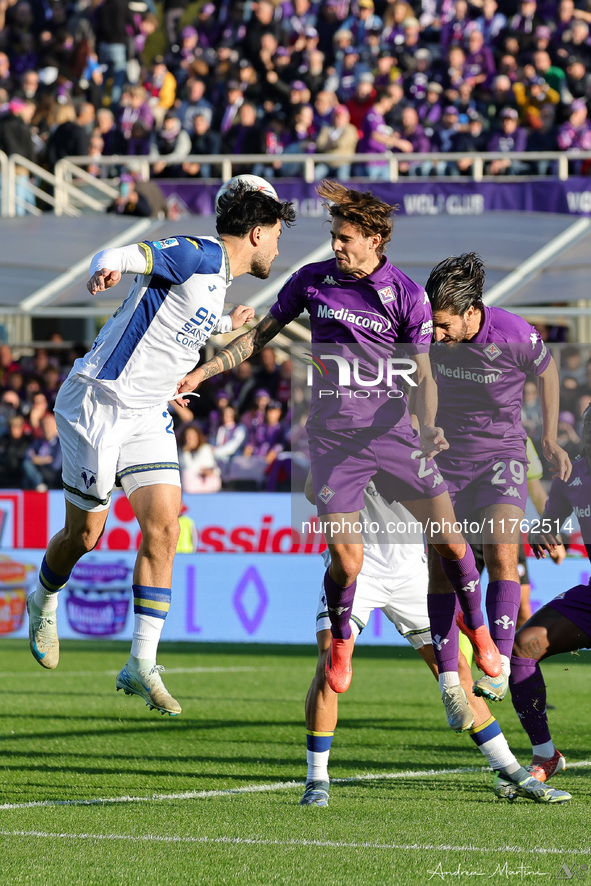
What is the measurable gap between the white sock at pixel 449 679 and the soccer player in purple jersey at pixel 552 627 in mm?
360

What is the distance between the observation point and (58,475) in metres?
17.3

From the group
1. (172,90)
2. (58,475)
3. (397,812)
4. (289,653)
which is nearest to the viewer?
(397,812)

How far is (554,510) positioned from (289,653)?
8.49 metres

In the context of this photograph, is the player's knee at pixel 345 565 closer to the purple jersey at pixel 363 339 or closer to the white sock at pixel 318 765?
the purple jersey at pixel 363 339

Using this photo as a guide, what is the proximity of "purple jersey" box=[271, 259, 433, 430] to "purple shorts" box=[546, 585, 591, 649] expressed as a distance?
131 cm

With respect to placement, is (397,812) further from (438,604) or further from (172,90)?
(172,90)

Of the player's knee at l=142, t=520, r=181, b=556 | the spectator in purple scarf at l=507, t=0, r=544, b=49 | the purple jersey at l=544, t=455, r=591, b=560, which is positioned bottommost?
the player's knee at l=142, t=520, r=181, b=556

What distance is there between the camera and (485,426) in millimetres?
7121

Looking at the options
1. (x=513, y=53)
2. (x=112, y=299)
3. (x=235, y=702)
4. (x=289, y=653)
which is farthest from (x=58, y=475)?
(x=513, y=53)

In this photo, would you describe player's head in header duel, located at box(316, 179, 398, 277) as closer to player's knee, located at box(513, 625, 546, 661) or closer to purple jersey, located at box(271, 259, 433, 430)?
purple jersey, located at box(271, 259, 433, 430)

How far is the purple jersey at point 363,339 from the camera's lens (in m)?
6.59

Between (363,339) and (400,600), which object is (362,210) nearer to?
(363,339)

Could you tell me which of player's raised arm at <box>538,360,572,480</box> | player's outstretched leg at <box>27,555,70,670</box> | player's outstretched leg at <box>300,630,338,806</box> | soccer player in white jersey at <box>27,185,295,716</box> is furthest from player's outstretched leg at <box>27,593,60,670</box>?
player's raised arm at <box>538,360,572,480</box>

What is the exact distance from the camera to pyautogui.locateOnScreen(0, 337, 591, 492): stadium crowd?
15148mm
